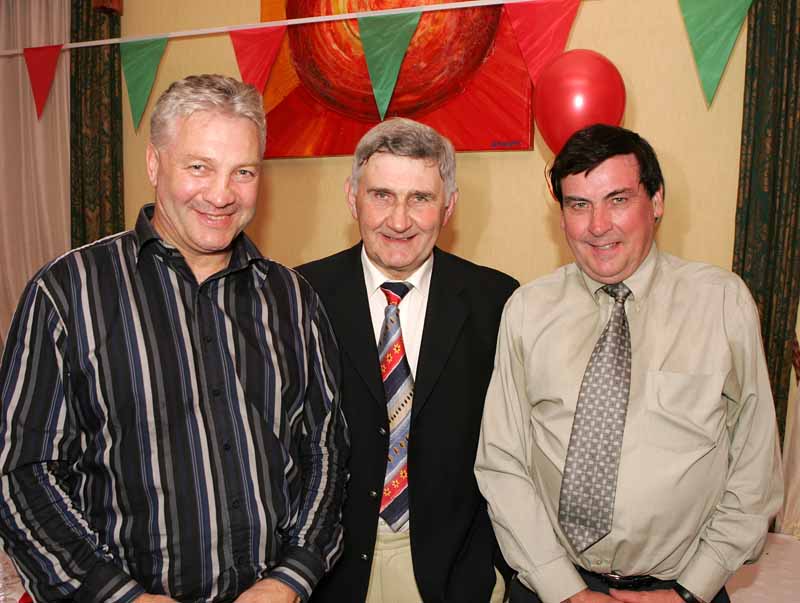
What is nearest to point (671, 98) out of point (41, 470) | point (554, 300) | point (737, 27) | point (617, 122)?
point (737, 27)

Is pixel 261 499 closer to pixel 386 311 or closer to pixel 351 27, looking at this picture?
pixel 386 311

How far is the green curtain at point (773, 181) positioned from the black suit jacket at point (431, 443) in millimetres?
1755

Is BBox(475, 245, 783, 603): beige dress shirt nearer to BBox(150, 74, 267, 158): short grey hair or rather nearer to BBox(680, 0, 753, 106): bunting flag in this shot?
BBox(150, 74, 267, 158): short grey hair

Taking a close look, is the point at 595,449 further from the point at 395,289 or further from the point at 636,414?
the point at 395,289

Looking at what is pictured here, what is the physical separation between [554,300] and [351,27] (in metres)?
2.41

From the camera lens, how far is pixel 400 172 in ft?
6.24

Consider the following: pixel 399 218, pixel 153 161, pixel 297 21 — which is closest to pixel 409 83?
pixel 297 21

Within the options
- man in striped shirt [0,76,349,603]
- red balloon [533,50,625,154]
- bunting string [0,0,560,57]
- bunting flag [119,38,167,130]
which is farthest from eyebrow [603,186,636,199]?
bunting flag [119,38,167,130]

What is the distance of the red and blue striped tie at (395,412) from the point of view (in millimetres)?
1823

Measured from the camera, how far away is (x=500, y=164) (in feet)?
11.7

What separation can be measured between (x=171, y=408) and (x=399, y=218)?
0.77 m

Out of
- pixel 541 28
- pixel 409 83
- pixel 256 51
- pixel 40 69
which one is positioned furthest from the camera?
pixel 40 69

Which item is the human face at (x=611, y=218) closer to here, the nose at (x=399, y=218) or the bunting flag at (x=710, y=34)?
the nose at (x=399, y=218)

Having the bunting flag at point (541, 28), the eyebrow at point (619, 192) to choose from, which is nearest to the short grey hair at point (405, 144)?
the eyebrow at point (619, 192)
